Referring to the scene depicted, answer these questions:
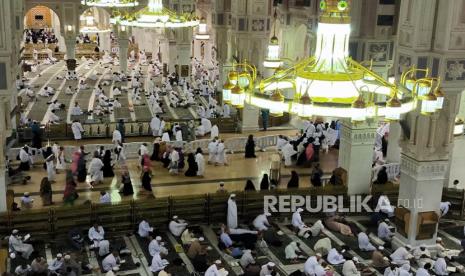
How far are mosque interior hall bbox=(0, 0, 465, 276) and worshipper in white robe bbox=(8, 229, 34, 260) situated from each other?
2cm

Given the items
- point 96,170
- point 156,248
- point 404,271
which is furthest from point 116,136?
point 404,271

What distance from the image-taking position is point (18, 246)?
30.3 ft

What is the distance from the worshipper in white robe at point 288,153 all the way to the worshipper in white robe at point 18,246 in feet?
21.1

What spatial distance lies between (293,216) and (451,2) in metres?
4.42

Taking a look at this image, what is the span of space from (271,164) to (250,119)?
3.82 meters

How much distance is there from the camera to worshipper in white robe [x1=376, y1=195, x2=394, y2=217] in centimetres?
1098

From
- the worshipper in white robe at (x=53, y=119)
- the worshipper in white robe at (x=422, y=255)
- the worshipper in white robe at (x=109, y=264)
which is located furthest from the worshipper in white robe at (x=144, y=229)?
the worshipper in white robe at (x=53, y=119)

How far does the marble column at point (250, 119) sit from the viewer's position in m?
16.4

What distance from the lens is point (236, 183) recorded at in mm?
12648

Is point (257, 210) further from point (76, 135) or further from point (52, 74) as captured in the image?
point (52, 74)

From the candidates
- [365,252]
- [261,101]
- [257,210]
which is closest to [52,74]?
[257,210]

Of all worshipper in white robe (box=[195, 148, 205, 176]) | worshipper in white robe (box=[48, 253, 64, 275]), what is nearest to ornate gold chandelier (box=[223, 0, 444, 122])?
worshipper in white robe (box=[48, 253, 64, 275])

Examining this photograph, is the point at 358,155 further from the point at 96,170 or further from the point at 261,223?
the point at 96,170

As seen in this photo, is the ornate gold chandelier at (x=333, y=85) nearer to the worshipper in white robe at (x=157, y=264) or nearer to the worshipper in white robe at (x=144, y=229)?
the worshipper in white robe at (x=157, y=264)
